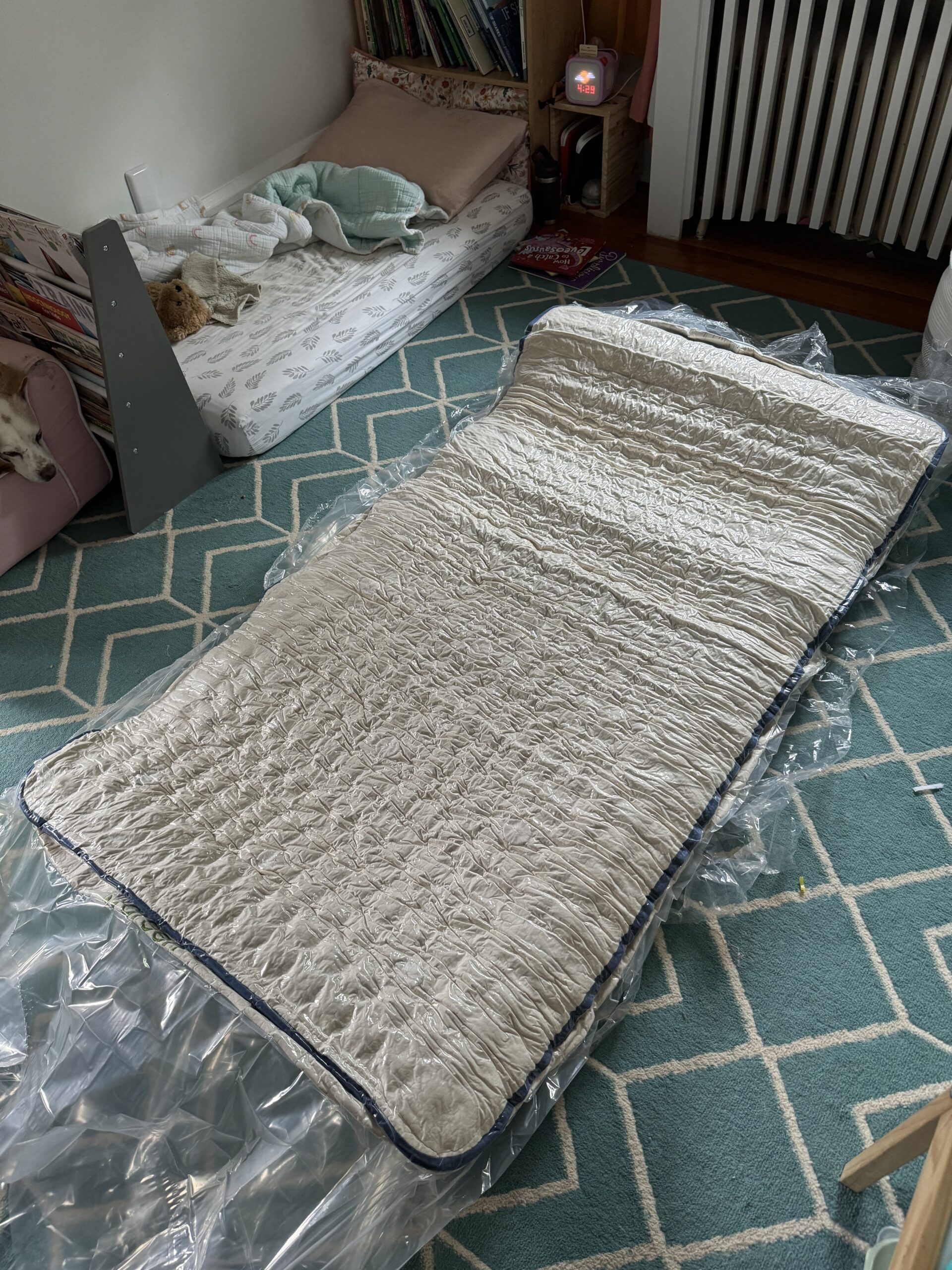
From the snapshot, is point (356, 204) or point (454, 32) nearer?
point (356, 204)

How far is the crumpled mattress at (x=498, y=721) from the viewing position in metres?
1.37

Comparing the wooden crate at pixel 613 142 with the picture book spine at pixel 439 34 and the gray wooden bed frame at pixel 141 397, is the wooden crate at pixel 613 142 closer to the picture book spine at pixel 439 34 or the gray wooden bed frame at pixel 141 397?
the picture book spine at pixel 439 34

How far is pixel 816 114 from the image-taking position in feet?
9.78

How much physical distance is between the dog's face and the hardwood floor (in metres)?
2.06

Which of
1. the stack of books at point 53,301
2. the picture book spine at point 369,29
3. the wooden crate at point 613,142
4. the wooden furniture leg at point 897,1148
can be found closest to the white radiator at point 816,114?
the wooden crate at point 613,142

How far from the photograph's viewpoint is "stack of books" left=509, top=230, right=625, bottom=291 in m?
3.21

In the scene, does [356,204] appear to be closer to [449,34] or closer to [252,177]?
[252,177]

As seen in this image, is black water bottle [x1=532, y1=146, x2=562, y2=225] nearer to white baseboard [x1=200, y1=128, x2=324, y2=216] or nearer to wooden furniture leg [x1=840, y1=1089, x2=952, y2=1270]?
white baseboard [x1=200, y1=128, x2=324, y2=216]

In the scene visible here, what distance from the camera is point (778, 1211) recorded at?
1.35 meters

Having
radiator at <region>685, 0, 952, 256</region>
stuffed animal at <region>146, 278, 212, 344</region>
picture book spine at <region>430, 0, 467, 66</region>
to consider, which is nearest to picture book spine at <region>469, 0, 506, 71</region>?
picture book spine at <region>430, 0, 467, 66</region>

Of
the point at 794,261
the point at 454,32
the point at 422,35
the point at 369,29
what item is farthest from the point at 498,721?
the point at 369,29

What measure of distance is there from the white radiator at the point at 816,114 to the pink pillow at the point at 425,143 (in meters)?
0.58

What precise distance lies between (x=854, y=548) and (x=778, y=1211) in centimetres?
121

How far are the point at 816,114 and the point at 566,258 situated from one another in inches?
34.5
